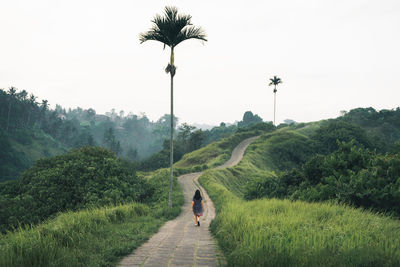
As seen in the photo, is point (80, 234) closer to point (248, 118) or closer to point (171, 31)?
point (171, 31)

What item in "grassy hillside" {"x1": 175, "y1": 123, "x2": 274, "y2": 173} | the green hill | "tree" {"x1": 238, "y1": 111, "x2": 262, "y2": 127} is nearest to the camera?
the green hill

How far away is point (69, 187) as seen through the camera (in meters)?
17.4

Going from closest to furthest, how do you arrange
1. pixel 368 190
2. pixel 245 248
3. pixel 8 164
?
1. pixel 245 248
2. pixel 368 190
3. pixel 8 164

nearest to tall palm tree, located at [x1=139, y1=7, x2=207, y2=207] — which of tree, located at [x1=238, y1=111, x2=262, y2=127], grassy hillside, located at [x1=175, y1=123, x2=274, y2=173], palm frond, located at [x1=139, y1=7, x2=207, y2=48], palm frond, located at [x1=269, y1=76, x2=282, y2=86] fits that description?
palm frond, located at [x1=139, y1=7, x2=207, y2=48]

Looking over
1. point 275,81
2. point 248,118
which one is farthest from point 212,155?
point 248,118

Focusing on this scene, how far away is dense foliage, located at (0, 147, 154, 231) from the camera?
15680 millimetres

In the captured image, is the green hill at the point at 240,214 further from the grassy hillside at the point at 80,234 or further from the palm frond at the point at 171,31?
the palm frond at the point at 171,31

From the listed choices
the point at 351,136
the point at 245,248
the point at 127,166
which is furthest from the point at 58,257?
the point at 351,136

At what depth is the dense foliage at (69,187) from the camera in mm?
15680

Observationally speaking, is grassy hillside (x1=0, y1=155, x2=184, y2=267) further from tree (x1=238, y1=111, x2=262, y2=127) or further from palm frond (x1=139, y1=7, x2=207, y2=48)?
tree (x1=238, y1=111, x2=262, y2=127)

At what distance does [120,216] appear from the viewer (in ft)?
33.7

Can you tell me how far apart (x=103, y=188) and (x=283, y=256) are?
15.8 metres

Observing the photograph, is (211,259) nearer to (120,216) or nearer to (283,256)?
(283,256)

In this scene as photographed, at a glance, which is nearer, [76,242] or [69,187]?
[76,242]
